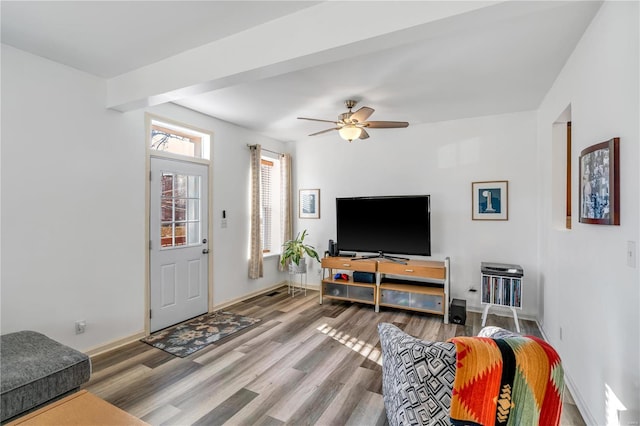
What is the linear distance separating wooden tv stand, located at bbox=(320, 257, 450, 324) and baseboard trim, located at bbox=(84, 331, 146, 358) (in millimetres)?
2385

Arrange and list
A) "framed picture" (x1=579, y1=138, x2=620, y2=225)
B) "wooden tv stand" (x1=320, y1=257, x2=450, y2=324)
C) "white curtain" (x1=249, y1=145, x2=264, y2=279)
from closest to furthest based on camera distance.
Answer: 1. "framed picture" (x1=579, y1=138, x2=620, y2=225)
2. "wooden tv stand" (x1=320, y1=257, x2=450, y2=324)
3. "white curtain" (x1=249, y1=145, x2=264, y2=279)

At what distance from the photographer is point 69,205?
9.07ft

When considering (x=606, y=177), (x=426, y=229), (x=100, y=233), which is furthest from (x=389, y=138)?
(x=100, y=233)

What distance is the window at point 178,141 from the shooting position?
363cm

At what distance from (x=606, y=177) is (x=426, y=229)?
7.97ft

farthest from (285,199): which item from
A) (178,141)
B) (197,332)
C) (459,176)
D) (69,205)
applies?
(69,205)

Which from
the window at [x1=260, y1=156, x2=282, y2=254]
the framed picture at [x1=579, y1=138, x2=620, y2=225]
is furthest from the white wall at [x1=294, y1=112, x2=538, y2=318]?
the framed picture at [x1=579, y1=138, x2=620, y2=225]

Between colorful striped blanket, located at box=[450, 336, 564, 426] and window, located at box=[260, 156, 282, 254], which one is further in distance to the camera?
window, located at box=[260, 156, 282, 254]

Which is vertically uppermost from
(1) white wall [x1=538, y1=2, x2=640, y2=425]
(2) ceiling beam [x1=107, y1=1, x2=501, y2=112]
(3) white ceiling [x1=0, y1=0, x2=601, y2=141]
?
(3) white ceiling [x1=0, y1=0, x2=601, y2=141]

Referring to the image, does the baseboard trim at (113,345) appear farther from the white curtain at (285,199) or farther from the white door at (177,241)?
the white curtain at (285,199)

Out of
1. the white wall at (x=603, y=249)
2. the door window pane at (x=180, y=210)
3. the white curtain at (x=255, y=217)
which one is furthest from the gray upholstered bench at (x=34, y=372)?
the white wall at (x=603, y=249)

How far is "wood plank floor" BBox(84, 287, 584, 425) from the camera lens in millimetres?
2098

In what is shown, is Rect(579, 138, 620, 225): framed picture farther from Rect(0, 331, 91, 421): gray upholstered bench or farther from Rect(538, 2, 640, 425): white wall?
Rect(0, 331, 91, 421): gray upholstered bench

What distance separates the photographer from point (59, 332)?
2.70 metres
